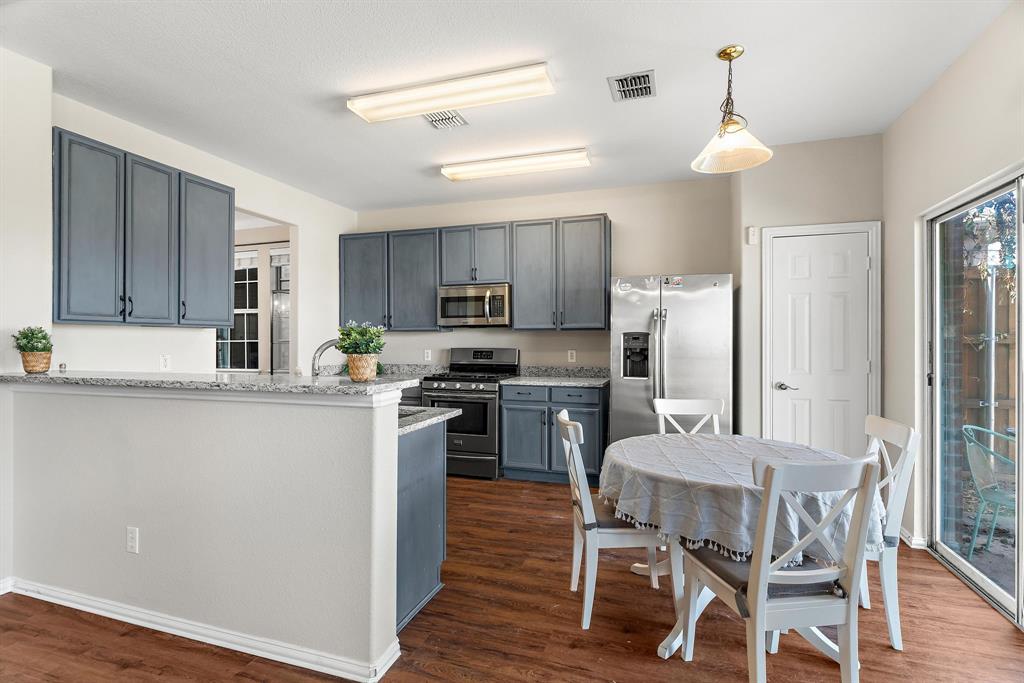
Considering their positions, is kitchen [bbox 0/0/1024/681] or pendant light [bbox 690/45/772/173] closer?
kitchen [bbox 0/0/1024/681]

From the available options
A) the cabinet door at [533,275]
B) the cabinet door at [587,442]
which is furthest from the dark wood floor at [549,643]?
the cabinet door at [533,275]

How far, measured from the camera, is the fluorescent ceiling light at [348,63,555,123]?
2656 millimetres

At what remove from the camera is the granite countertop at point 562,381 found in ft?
14.7

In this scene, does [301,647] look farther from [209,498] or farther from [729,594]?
[729,594]

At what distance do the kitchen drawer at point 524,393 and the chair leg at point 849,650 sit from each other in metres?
3.05

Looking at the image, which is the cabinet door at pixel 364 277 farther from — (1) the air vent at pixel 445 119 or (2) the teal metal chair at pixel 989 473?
(2) the teal metal chair at pixel 989 473

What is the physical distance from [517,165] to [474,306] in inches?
60.3

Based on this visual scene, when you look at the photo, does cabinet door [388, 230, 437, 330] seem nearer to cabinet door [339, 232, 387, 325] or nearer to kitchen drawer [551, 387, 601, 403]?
cabinet door [339, 232, 387, 325]

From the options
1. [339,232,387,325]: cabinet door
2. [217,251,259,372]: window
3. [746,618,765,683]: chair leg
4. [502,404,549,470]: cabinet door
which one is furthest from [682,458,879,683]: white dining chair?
[217,251,259,372]: window

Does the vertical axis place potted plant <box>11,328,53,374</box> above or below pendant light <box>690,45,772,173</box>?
below

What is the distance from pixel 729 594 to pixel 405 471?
1.33 metres

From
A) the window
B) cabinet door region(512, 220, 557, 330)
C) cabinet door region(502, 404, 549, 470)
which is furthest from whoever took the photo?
the window

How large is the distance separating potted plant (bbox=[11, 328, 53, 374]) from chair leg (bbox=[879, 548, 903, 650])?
3961 millimetres

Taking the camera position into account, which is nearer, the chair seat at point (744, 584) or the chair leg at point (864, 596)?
the chair seat at point (744, 584)
